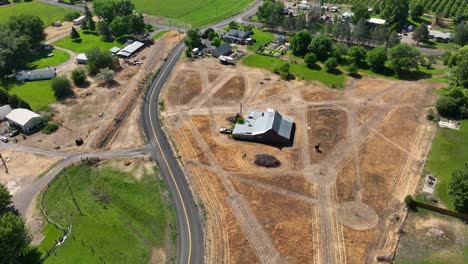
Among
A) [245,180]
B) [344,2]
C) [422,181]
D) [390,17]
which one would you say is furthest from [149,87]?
[344,2]

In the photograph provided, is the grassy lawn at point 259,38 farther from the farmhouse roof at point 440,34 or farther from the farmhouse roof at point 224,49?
the farmhouse roof at point 440,34

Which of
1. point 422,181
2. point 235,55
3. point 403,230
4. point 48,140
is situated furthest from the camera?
point 235,55

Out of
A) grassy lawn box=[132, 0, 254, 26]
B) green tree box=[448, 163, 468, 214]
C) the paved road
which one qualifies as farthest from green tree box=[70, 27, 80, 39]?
green tree box=[448, 163, 468, 214]

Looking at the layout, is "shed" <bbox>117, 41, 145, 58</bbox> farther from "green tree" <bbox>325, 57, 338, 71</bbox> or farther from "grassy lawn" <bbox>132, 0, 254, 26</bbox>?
"green tree" <bbox>325, 57, 338, 71</bbox>

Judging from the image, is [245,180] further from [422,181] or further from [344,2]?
[344,2]

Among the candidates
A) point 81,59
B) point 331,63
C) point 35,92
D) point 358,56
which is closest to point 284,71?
point 331,63

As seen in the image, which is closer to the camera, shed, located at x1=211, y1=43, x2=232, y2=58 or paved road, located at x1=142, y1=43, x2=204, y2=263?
paved road, located at x1=142, y1=43, x2=204, y2=263

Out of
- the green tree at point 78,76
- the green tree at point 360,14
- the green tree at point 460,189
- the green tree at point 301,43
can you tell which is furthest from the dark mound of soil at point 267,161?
the green tree at point 360,14
